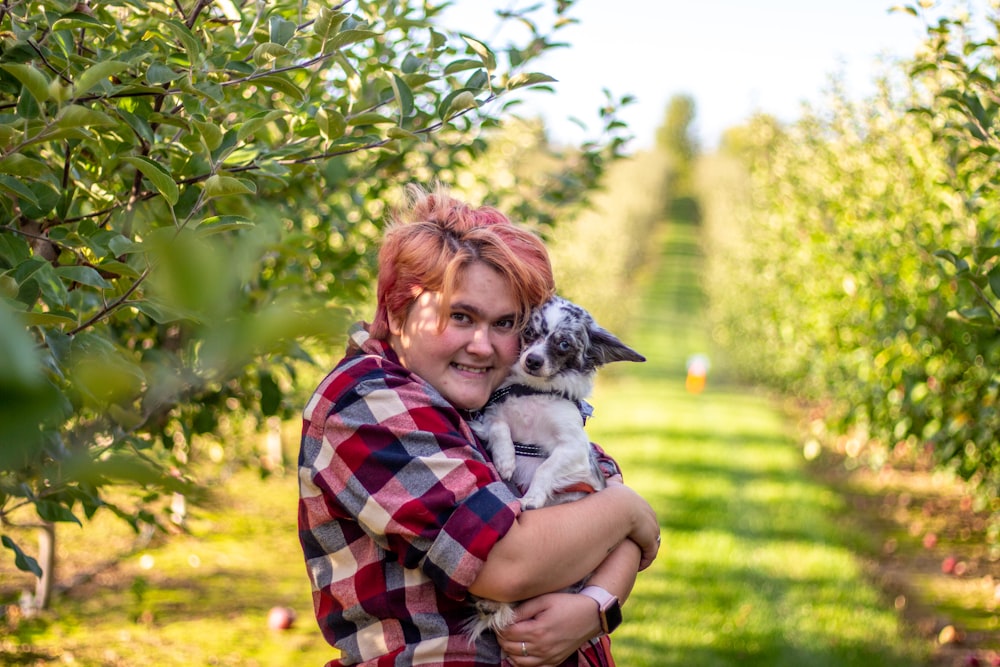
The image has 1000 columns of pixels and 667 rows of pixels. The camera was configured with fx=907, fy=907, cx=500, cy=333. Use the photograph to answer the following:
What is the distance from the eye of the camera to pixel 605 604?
77.1 inches

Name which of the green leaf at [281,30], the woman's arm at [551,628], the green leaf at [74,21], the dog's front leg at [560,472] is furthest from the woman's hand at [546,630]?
the green leaf at [74,21]

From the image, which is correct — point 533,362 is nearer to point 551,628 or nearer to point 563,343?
point 563,343

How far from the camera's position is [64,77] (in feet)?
5.93

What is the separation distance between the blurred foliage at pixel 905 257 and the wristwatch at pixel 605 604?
1.22 metres

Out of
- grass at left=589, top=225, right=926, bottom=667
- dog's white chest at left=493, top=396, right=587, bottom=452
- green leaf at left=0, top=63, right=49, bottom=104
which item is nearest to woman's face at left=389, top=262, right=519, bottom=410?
dog's white chest at left=493, top=396, right=587, bottom=452

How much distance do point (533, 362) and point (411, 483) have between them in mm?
547

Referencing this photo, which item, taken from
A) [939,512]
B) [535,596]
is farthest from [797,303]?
[535,596]

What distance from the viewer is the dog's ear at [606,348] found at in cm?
238

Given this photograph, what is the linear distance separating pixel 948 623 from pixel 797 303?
5295mm

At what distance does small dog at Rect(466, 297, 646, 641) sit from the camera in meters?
2.18

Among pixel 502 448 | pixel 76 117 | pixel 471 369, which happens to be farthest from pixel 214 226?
pixel 502 448

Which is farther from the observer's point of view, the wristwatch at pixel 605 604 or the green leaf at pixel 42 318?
the wristwatch at pixel 605 604

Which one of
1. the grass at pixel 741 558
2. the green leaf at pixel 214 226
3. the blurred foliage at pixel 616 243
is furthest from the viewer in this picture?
the blurred foliage at pixel 616 243

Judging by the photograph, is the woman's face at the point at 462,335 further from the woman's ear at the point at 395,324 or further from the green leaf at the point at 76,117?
the green leaf at the point at 76,117
